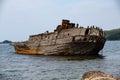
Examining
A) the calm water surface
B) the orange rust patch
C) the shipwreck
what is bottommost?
the calm water surface

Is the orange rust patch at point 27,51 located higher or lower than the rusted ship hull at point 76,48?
lower

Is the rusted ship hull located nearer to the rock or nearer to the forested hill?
the rock

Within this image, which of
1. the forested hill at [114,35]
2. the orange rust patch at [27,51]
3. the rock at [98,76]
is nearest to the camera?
the rock at [98,76]

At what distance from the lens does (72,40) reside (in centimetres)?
3719

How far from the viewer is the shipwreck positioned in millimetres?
37031

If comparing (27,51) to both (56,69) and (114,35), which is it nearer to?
(56,69)

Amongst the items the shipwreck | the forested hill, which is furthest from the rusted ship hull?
the forested hill

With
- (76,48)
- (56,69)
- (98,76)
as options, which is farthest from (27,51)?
(98,76)

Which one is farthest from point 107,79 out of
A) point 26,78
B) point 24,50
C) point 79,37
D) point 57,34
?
point 24,50

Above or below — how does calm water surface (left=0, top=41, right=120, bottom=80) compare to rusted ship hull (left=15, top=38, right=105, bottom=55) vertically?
below

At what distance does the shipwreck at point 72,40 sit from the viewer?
3703 centimetres

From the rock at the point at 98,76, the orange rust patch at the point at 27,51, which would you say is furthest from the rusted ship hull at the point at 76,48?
the rock at the point at 98,76

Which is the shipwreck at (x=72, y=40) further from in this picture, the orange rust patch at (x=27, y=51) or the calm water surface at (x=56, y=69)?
the calm water surface at (x=56, y=69)

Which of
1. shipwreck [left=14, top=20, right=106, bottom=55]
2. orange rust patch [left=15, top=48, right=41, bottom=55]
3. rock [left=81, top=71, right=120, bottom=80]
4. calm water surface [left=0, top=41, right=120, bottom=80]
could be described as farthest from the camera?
orange rust patch [left=15, top=48, right=41, bottom=55]
